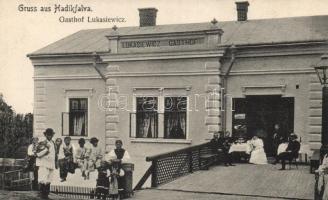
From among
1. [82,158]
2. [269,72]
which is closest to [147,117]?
[82,158]

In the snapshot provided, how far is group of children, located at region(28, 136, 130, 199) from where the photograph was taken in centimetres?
1097

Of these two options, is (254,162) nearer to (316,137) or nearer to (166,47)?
(316,137)

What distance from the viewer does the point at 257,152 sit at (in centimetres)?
1638

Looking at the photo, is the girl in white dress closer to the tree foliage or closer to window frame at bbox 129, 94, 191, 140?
window frame at bbox 129, 94, 191, 140

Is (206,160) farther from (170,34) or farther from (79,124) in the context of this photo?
(79,124)

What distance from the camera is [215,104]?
57.4ft

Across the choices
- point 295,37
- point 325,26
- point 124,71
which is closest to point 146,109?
point 124,71

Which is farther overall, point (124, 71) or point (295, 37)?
point (124, 71)

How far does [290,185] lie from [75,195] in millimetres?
5106

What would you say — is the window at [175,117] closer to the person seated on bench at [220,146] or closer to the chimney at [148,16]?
the person seated on bench at [220,146]

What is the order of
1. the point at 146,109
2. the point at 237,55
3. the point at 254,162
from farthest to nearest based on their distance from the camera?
1. the point at 146,109
2. the point at 237,55
3. the point at 254,162

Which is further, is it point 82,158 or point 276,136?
point 276,136

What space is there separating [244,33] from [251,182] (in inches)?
301

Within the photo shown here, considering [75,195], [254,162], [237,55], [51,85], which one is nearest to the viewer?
[75,195]
